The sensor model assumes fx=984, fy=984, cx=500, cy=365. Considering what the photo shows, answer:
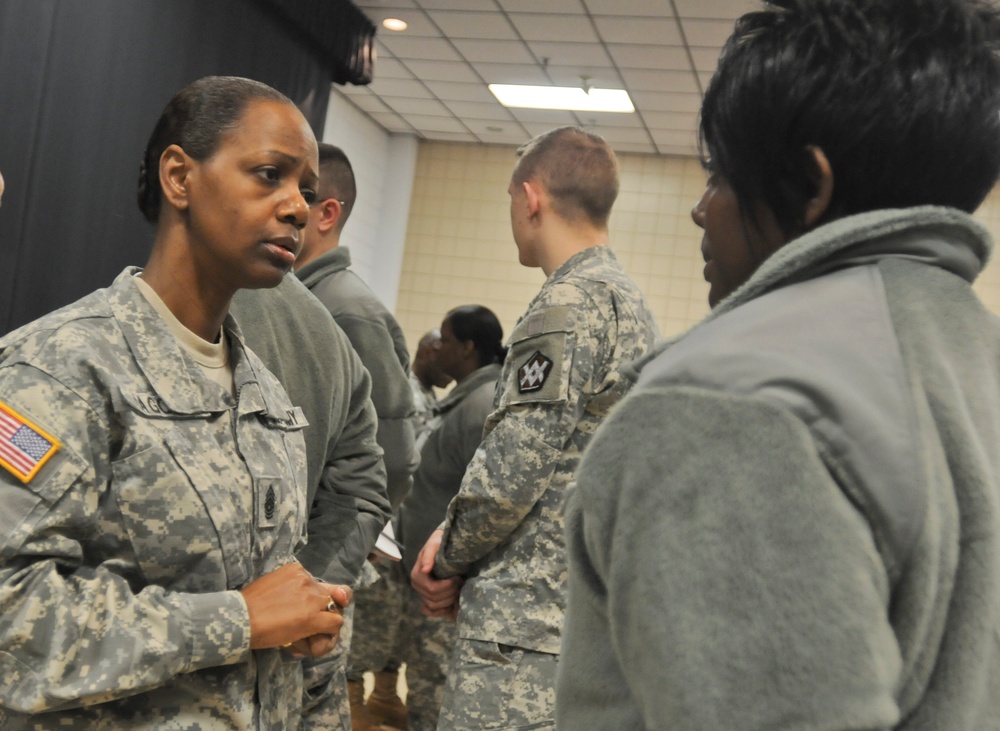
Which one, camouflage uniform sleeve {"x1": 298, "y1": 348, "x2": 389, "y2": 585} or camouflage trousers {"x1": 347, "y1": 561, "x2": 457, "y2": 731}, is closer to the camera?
camouflage uniform sleeve {"x1": 298, "y1": 348, "x2": 389, "y2": 585}

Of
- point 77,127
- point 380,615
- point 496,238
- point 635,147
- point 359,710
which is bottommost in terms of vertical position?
point 359,710

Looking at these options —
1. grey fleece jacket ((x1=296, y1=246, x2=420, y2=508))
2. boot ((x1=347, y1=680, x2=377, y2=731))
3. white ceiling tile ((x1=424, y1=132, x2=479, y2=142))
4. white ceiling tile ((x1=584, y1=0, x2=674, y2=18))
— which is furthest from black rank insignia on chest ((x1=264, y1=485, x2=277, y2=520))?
white ceiling tile ((x1=424, y1=132, x2=479, y2=142))

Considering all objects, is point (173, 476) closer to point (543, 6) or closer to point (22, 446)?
point (22, 446)

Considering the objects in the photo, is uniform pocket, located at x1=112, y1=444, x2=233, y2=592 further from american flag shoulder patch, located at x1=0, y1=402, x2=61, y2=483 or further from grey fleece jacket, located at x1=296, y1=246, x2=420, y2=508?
grey fleece jacket, located at x1=296, y1=246, x2=420, y2=508

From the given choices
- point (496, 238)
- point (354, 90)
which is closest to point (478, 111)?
point (354, 90)

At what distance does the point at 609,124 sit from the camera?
8.20m

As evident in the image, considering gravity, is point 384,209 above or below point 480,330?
above

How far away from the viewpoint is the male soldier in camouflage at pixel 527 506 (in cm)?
210

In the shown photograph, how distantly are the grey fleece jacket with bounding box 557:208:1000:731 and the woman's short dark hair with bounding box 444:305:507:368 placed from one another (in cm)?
349

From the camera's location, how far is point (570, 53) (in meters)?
6.70

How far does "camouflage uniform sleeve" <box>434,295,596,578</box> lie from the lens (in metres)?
2.10

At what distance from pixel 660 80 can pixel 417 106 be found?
2.28 meters

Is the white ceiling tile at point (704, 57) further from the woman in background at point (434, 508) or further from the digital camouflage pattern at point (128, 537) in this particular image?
the digital camouflage pattern at point (128, 537)

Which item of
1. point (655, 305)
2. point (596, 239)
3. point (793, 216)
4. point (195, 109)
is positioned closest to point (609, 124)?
point (655, 305)
